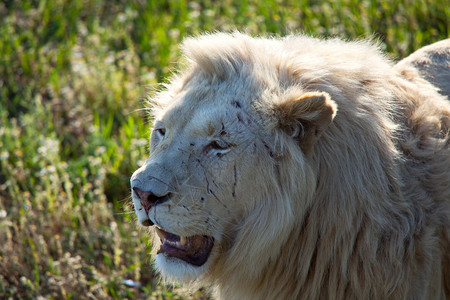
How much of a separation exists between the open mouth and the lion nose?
9.8 inches

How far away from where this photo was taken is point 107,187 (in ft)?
15.5

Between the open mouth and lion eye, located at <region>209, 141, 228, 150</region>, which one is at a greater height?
lion eye, located at <region>209, 141, 228, 150</region>

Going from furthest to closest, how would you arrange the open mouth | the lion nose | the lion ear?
the open mouth < the lion nose < the lion ear

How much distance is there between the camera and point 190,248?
8.64 ft

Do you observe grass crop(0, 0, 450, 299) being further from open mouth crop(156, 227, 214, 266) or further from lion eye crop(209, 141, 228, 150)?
lion eye crop(209, 141, 228, 150)

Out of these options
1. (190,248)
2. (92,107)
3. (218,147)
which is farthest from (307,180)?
(92,107)

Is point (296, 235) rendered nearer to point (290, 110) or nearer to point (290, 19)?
point (290, 110)

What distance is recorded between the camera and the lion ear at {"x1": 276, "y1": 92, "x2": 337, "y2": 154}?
230 centimetres

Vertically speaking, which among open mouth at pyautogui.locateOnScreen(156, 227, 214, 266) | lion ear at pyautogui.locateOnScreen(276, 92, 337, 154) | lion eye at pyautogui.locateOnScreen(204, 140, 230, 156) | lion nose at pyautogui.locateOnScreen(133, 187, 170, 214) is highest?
lion ear at pyautogui.locateOnScreen(276, 92, 337, 154)

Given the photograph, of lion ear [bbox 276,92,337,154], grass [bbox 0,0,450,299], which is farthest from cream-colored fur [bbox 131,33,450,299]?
grass [bbox 0,0,450,299]

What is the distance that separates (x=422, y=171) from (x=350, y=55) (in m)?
0.64

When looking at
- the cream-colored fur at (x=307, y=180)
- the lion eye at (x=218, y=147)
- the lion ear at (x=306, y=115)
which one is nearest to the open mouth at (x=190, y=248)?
the cream-colored fur at (x=307, y=180)

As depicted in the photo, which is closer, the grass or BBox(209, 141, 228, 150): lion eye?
BBox(209, 141, 228, 150): lion eye

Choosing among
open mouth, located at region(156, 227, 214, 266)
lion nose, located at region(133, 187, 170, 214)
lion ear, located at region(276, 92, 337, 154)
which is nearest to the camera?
lion ear, located at region(276, 92, 337, 154)
